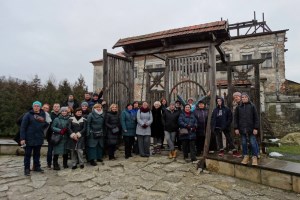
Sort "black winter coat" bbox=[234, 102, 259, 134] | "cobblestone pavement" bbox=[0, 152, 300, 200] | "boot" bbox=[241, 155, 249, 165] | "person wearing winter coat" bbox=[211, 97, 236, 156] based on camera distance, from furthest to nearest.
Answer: "person wearing winter coat" bbox=[211, 97, 236, 156] → "black winter coat" bbox=[234, 102, 259, 134] → "boot" bbox=[241, 155, 249, 165] → "cobblestone pavement" bbox=[0, 152, 300, 200]

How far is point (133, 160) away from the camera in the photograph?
22.8 feet

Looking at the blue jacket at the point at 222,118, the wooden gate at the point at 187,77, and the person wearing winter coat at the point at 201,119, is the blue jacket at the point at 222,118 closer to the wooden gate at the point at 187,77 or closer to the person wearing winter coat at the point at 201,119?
the person wearing winter coat at the point at 201,119

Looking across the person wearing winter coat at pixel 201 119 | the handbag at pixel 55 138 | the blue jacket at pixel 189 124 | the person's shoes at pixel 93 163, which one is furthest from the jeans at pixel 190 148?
the handbag at pixel 55 138

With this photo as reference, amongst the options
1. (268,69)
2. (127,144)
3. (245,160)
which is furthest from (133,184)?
(268,69)

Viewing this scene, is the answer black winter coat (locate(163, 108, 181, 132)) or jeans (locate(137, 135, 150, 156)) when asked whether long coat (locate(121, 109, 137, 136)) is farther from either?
black winter coat (locate(163, 108, 181, 132))

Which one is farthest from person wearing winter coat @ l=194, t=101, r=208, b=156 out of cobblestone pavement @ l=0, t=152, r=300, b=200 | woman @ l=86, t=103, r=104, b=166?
woman @ l=86, t=103, r=104, b=166

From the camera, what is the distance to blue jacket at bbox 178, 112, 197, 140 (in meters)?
6.69

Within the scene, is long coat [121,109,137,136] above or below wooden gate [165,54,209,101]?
below

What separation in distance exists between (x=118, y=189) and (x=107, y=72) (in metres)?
3.79

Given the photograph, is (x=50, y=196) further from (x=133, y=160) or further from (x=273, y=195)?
(x=273, y=195)

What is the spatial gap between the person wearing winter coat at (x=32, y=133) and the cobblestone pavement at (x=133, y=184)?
36 centimetres

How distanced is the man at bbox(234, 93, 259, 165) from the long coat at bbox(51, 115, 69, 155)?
455cm

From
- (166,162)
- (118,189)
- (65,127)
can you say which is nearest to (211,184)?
(166,162)

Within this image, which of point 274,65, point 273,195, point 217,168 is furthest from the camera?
point 274,65
